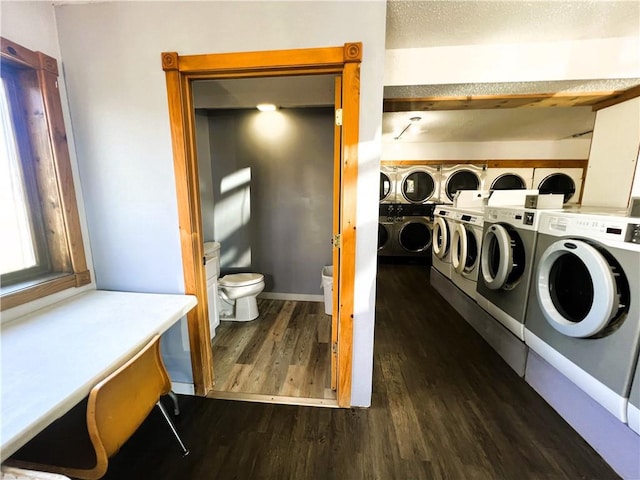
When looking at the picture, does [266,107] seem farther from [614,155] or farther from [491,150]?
[491,150]

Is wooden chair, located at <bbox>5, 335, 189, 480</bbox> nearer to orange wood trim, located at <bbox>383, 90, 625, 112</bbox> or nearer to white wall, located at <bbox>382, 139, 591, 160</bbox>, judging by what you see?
orange wood trim, located at <bbox>383, 90, 625, 112</bbox>

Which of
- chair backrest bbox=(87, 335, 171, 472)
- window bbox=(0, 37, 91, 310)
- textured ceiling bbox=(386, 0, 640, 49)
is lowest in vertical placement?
chair backrest bbox=(87, 335, 171, 472)

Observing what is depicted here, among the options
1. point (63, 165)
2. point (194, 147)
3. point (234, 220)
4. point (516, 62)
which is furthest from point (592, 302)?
point (234, 220)

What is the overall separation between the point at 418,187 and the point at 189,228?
4.13 meters

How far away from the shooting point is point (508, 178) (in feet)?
15.0

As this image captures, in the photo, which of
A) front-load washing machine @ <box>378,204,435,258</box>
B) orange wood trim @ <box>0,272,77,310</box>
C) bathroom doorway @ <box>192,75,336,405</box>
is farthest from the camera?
front-load washing machine @ <box>378,204,435,258</box>

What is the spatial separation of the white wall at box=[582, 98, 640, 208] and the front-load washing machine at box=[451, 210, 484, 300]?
0.95 m

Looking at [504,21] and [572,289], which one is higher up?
[504,21]

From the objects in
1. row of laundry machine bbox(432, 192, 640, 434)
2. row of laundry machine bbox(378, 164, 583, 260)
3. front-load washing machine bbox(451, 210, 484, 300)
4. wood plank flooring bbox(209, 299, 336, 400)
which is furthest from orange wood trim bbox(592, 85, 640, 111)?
wood plank flooring bbox(209, 299, 336, 400)

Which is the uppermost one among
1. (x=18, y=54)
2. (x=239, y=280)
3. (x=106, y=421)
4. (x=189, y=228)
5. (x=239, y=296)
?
(x=18, y=54)

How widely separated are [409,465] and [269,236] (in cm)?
230

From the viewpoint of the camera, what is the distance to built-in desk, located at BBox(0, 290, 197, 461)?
71 cm

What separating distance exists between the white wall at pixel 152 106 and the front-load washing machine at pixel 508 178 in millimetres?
4262

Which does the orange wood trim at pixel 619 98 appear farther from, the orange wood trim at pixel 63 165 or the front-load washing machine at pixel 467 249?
the orange wood trim at pixel 63 165
